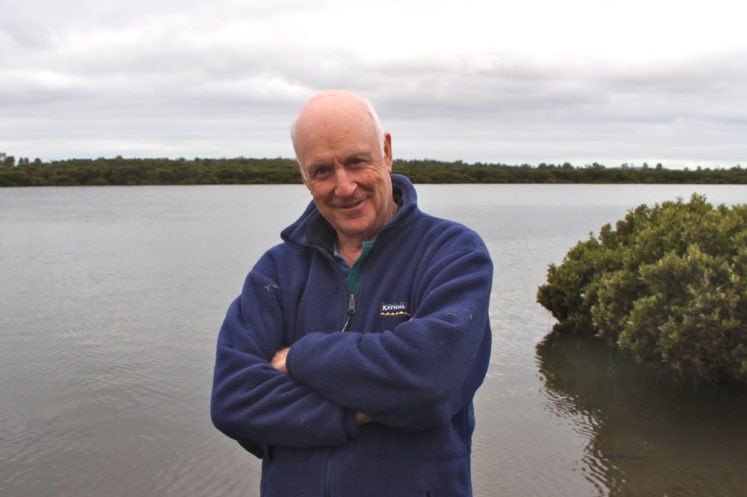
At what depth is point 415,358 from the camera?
216 centimetres

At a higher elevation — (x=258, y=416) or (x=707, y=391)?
(x=258, y=416)

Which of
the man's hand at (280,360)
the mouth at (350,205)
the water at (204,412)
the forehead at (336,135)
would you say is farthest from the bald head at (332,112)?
the water at (204,412)

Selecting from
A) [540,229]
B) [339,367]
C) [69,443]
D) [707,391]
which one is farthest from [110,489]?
[540,229]

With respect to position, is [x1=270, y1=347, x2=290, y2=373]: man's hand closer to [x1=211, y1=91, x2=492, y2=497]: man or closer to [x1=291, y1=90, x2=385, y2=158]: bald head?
[x1=211, y1=91, x2=492, y2=497]: man

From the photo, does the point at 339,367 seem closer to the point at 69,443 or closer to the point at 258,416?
the point at 258,416

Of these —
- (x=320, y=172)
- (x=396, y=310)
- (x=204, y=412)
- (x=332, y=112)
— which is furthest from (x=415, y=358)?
(x=204, y=412)

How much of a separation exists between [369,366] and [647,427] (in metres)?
5.05

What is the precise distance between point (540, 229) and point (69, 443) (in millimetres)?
22389

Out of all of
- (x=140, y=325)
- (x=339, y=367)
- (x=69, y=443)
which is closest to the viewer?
(x=339, y=367)

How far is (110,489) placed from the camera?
562cm

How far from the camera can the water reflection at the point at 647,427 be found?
17.6 feet

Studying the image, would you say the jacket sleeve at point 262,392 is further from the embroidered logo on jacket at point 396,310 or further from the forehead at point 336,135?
the forehead at point 336,135

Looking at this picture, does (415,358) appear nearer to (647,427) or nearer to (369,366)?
(369,366)

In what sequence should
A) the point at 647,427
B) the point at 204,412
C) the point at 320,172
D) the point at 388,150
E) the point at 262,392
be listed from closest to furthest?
the point at 262,392
the point at 320,172
the point at 388,150
the point at 647,427
the point at 204,412
